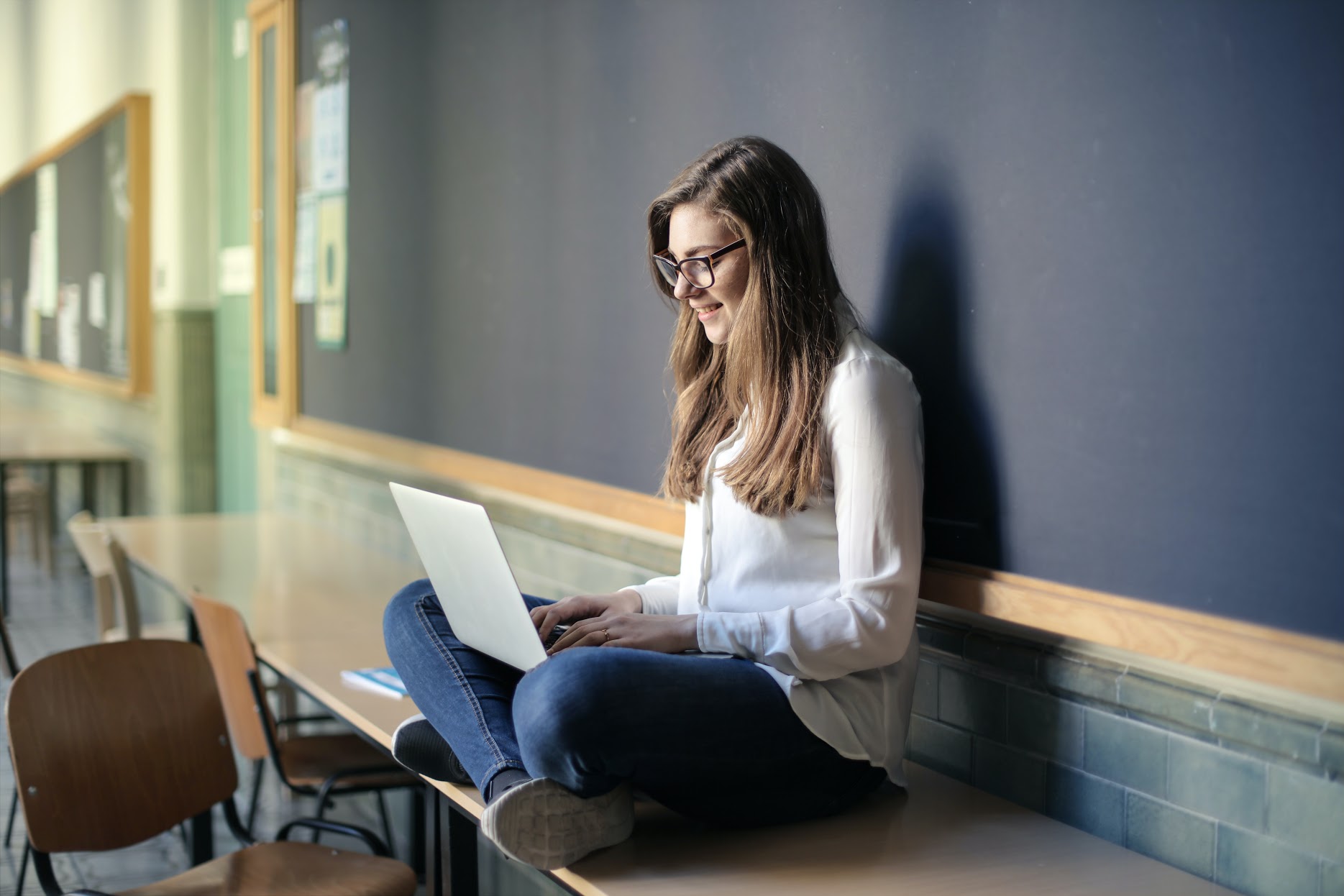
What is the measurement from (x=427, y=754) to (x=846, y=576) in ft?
2.13

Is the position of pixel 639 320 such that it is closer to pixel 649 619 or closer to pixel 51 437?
pixel 649 619

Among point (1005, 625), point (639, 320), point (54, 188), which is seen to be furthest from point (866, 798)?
point (54, 188)

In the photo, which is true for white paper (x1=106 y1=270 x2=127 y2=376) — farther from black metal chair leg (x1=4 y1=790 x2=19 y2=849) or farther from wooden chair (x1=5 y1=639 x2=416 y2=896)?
wooden chair (x1=5 y1=639 x2=416 y2=896)

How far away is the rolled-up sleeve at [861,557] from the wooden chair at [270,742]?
1.26m

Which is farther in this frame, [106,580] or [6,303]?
[6,303]

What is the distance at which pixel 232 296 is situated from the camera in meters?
6.23

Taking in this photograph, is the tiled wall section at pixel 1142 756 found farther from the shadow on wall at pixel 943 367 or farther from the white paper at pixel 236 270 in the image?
the white paper at pixel 236 270

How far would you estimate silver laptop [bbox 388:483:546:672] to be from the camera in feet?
5.40

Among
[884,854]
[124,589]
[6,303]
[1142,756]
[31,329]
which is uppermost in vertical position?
[6,303]

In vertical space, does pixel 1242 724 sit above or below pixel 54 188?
below

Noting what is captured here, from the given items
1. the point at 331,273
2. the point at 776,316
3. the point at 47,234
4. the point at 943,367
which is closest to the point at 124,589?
the point at 331,273

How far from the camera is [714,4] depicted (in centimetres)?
248

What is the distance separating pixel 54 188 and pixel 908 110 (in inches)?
359

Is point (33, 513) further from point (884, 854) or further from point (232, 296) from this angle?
point (884, 854)
